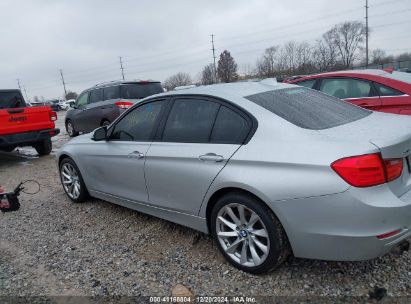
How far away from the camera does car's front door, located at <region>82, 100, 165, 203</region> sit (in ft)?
12.5

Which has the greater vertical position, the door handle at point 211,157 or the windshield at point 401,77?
the windshield at point 401,77

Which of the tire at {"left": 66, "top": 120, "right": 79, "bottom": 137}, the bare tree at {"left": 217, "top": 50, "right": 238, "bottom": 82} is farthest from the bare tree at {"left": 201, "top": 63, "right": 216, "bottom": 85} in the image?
the tire at {"left": 66, "top": 120, "right": 79, "bottom": 137}

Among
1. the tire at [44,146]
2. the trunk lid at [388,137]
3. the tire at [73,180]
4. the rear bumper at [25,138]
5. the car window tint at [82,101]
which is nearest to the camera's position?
the trunk lid at [388,137]

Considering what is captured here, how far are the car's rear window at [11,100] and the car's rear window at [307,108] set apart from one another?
765cm

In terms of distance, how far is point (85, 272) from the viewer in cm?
328

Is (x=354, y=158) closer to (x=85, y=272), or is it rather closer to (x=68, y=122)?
(x=85, y=272)

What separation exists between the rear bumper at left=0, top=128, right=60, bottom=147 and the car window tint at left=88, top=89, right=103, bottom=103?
229 centimetres

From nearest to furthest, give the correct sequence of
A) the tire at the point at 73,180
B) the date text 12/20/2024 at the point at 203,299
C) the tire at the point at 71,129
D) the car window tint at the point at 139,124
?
Result: the date text 12/20/2024 at the point at 203,299, the car window tint at the point at 139,124, the tire at the point at 73,180, the tire at the point at 71,129

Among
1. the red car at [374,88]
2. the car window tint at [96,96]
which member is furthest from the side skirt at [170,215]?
the car window tint at [96,96]

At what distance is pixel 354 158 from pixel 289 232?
71 centimetres

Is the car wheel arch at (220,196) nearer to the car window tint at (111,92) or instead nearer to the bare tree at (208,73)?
the car window tint at (111,92)

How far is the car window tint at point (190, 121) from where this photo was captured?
10.6ft

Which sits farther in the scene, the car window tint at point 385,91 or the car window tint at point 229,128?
the car window tint at point 385,91

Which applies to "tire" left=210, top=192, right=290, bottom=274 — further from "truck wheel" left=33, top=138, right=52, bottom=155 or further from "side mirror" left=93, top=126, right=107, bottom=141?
"truck wheel" left=33, top=138, right=52, bottom=155
